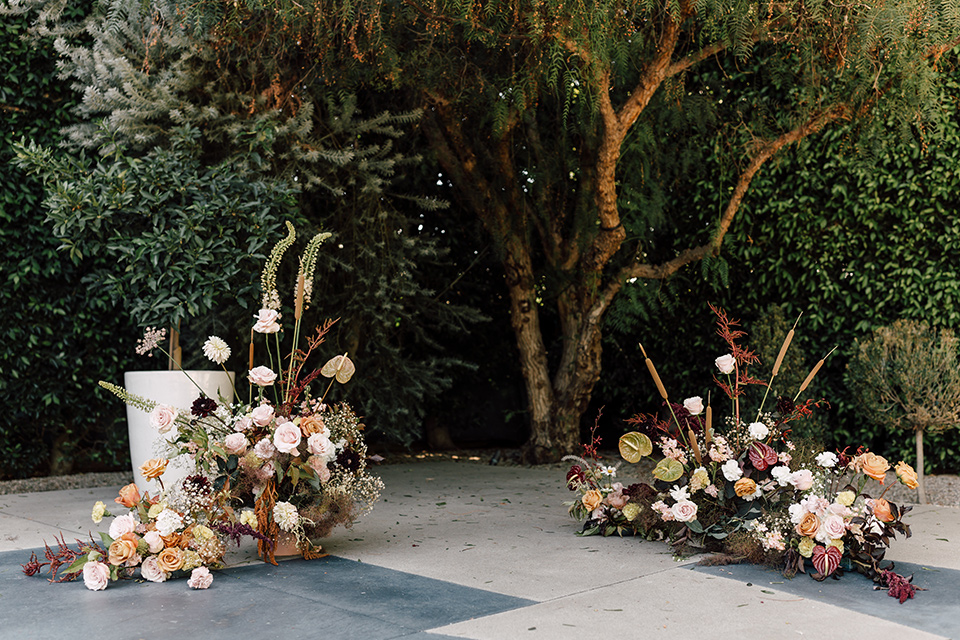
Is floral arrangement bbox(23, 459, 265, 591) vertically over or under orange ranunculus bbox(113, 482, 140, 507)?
under

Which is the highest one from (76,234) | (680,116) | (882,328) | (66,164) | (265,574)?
(680,116)

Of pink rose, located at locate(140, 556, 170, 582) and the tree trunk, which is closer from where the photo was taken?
pink rose, located at locate(140, 556, 170, 582)

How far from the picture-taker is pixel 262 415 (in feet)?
11.9

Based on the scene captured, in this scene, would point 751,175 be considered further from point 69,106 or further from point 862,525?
point 69,106

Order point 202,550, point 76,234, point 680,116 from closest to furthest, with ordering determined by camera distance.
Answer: point 202,550 < point 76,234 < point 680,116

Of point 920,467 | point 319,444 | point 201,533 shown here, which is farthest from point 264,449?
point 920,467

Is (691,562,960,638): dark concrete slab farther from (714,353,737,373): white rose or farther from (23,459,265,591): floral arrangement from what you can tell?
(23,459,265,591): floral arrangement

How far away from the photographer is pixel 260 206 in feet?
17.8

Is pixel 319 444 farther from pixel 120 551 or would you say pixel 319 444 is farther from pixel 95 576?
pixel 95 576

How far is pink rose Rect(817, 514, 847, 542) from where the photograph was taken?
3.45 m

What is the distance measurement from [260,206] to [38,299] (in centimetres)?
193

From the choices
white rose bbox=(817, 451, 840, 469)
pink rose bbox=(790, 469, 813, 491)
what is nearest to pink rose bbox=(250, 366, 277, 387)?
pink rose bbox=(790, 469, 813, 491)

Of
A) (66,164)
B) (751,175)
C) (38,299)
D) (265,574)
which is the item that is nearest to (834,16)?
(751,175)

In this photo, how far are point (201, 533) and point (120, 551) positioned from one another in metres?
0.30
